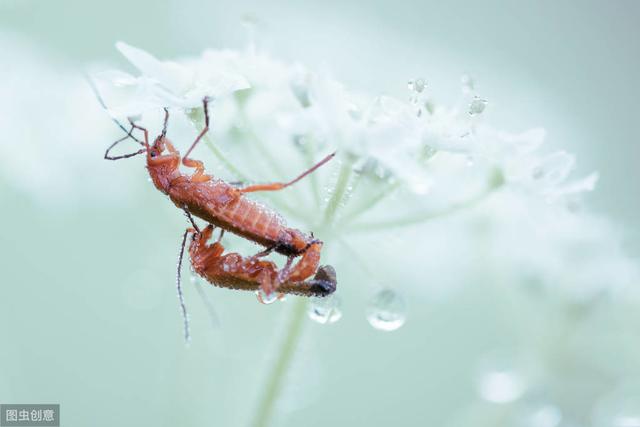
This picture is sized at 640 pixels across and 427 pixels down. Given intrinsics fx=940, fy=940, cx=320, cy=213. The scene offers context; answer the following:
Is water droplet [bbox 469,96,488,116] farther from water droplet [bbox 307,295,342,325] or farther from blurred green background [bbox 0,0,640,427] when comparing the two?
water droplet [bbox 307,295,342,325]

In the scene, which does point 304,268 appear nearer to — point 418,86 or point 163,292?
point 418,86

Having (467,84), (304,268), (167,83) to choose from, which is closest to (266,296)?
(304,268)

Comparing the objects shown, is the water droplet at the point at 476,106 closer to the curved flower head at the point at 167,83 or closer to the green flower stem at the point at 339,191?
the green flower stem at the point at 339,191

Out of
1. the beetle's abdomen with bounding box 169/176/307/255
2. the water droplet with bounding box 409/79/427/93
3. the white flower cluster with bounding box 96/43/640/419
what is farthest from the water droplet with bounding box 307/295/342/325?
the water droplet with bounding box 409/79/427/93

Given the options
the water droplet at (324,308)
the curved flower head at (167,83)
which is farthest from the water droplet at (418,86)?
the water droplet at (324,308)

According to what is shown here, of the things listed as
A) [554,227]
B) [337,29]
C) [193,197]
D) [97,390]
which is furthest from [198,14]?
[193,197]

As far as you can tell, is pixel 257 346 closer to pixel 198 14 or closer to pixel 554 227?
pixel 554 227
